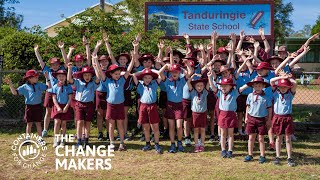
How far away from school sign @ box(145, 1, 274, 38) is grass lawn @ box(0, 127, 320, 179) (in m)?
3.59

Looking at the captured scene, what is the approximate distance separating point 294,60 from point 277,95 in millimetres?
1034

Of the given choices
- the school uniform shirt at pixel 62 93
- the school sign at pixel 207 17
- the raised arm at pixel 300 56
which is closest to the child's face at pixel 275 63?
the raised arm at pixel 300 56

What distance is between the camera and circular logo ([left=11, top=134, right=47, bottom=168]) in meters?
6.73

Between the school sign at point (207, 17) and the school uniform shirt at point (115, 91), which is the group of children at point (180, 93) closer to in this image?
the school uniform shirt at point (115, 91)

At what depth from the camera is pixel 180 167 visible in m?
6.44

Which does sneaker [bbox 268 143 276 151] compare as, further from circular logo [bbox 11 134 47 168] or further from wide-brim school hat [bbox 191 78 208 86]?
circular logo [bbox 11 134 47 168]

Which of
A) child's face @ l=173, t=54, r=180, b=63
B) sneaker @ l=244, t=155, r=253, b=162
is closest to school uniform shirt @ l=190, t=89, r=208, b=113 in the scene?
child's face @ l=173, t=54, r=180, b=63

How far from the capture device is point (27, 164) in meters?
6.61

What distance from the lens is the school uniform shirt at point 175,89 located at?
755cm

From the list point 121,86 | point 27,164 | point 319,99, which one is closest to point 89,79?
point 121,86

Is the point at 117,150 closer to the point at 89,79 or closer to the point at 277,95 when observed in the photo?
the point at 89,79

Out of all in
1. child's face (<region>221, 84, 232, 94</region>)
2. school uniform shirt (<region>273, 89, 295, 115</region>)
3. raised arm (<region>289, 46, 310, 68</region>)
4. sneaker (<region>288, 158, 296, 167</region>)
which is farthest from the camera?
raised arm (<region>289, 46, 310, 68</region>)

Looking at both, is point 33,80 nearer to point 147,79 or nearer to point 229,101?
point 147,79

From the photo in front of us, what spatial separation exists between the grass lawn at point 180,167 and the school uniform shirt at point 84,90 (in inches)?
44.8
